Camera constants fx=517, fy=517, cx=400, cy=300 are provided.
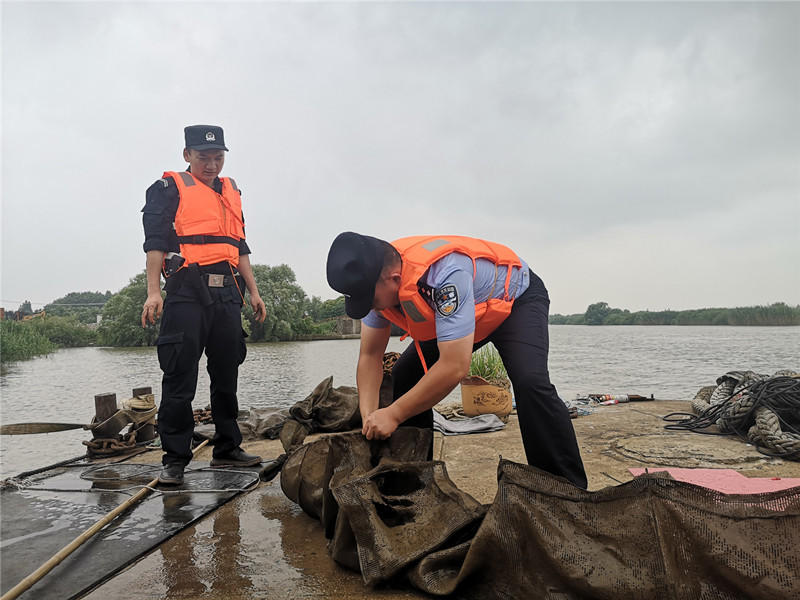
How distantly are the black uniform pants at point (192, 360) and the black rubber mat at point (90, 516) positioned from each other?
280mm

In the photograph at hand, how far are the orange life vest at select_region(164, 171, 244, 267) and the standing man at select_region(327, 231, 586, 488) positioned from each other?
155 cm

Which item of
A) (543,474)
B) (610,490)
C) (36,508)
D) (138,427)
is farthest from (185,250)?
(610,490)

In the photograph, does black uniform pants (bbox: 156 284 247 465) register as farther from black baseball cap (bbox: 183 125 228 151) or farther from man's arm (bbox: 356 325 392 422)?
man's arm (bbox: 356 325 392 422)

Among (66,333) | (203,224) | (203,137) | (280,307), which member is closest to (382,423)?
(203,224)

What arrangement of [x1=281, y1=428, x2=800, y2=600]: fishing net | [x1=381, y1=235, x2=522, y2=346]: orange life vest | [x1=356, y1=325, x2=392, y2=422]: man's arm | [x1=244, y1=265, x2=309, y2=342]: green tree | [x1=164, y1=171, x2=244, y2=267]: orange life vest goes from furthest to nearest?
1. [x1=244, y1=265, x2=309, y2=342]: green tree
2. [x1=164, y1=171, x2=244, y2=267]: orange life vest
3. [x1=356, y1=325, x2=392, y2=422]: man's arm
4. [x1=381, y1=235, x2=522, y2=346]: orange life vest
5. [x1=281, y1=428, x2=800, y2=600]: fishing net

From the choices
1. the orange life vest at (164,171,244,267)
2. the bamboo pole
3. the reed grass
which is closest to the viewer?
the bamboo pole

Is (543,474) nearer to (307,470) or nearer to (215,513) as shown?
(307,470)

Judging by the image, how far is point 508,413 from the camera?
5.52 metres

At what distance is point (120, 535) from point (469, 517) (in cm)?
161

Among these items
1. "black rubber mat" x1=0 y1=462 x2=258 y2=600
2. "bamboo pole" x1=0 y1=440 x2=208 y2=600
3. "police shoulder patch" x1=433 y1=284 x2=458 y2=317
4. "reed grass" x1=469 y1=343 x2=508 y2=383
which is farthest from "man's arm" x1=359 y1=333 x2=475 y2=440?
"reed grass" x1=469 y1=343 x2=508 y2=383

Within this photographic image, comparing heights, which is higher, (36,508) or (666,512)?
(666,512)

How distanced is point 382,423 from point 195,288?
1808 mm

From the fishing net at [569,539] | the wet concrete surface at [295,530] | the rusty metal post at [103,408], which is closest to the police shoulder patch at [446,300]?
the fishing net at [569,539]

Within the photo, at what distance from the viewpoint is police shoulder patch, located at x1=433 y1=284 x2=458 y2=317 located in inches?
86.6
